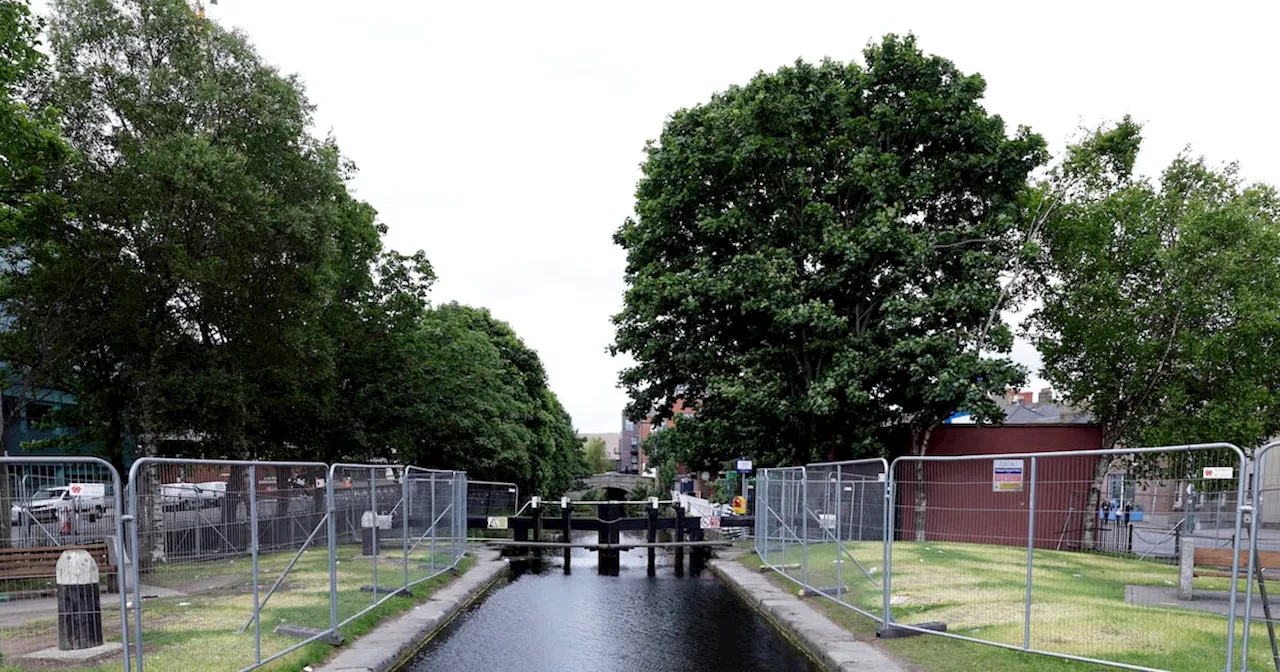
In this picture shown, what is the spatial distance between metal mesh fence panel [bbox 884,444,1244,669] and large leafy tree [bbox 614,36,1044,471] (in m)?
10.4

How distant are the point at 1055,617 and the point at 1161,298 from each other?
58.8 ft

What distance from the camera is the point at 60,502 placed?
6.77 m

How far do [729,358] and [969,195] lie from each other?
7839 millimetres

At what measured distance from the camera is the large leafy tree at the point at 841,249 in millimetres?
20281

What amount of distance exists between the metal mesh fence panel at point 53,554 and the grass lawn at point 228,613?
376 mm

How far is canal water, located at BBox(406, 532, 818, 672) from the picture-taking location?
9227 millimetres

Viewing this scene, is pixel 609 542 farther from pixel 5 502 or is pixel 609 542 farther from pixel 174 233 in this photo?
pixel 5 502

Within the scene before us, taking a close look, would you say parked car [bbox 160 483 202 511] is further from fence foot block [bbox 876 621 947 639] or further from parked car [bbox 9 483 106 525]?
fence foot block [bbox 876 621 947 639]

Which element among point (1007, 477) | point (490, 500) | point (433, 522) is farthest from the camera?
point (490, 500)

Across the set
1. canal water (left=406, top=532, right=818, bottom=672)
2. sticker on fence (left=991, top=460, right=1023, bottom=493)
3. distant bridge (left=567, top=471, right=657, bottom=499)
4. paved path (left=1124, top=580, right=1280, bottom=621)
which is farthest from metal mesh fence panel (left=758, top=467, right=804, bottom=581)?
distant bridge (left=567, top=471, right=657, bottom=499)

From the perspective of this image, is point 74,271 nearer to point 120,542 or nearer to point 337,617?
point 337,617

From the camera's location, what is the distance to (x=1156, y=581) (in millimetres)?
8070

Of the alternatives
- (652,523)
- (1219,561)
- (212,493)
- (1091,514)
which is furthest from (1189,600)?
(652,523)

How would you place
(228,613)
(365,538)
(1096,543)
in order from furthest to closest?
(365,538), (1096,543), (228,613)
